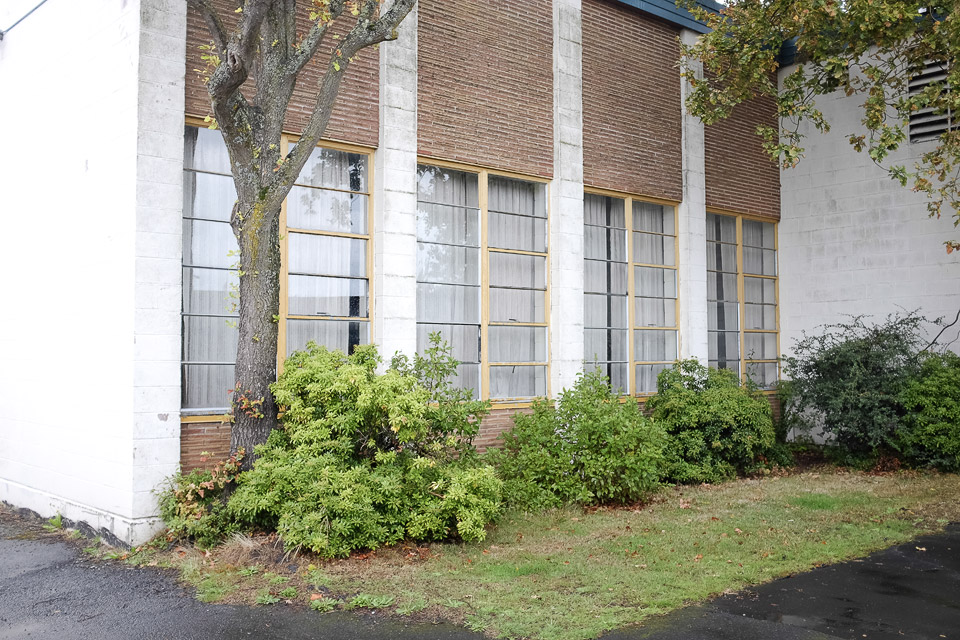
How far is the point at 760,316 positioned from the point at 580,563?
918 cm

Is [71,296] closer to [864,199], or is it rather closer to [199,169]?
[199,169]

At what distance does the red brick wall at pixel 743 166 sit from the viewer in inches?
568

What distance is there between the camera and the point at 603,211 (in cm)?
1298

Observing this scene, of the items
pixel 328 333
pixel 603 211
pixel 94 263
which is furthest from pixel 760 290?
pixel 94 263

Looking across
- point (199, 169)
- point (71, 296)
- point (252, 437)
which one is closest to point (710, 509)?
point (252, 437)

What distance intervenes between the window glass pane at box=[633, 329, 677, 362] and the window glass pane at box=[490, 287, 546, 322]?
2067 millimetres

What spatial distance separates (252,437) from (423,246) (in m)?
3.69

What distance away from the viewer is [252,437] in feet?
26.8

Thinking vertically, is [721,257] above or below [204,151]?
below

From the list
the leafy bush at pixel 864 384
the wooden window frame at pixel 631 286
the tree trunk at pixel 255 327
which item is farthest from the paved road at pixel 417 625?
the wooden window frame at pixel 631 286

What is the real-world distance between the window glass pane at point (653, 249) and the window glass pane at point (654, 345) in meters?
1.14

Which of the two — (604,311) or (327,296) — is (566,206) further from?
(327,296)

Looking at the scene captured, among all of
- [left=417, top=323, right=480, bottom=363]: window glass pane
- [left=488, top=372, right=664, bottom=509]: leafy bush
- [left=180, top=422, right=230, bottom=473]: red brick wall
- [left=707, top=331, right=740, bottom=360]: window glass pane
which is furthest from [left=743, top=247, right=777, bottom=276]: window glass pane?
[left=180, top=422, right=230, bottom=473]: red brick wall

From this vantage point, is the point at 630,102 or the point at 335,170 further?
the point at 630,102
